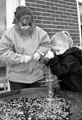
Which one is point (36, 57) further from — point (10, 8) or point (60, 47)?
point (10, 8)

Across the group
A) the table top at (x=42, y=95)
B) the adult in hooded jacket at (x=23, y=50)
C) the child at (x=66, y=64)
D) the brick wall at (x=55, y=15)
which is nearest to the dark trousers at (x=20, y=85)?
the adult in hooded jacket at (x=23, y=50)

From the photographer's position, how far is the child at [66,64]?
1939 mm

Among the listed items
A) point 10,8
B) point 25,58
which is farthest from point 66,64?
point 10,8

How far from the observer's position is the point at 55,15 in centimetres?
392

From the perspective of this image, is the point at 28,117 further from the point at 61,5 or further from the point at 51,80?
the point at 61,5

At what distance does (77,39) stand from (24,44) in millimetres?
2390

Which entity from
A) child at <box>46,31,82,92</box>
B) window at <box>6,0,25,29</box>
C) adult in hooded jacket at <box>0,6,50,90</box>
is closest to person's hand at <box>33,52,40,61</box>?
adult in hooded jacket at <box>0,6,50,90</box>

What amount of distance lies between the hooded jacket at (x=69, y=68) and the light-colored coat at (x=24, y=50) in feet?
0.75

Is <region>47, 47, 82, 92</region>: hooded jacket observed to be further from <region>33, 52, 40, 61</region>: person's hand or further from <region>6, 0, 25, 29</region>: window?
<region>6, 0, 25, 29</region>: window

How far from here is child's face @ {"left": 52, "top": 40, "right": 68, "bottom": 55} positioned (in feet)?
6.63

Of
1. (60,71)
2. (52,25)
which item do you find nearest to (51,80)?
(60,71)

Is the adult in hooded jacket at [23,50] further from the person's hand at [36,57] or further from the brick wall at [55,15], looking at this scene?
the brick wall at [55,15]

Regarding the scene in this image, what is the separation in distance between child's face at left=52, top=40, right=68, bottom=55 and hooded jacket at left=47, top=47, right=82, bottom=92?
0.04m

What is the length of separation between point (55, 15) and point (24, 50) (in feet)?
6.48
